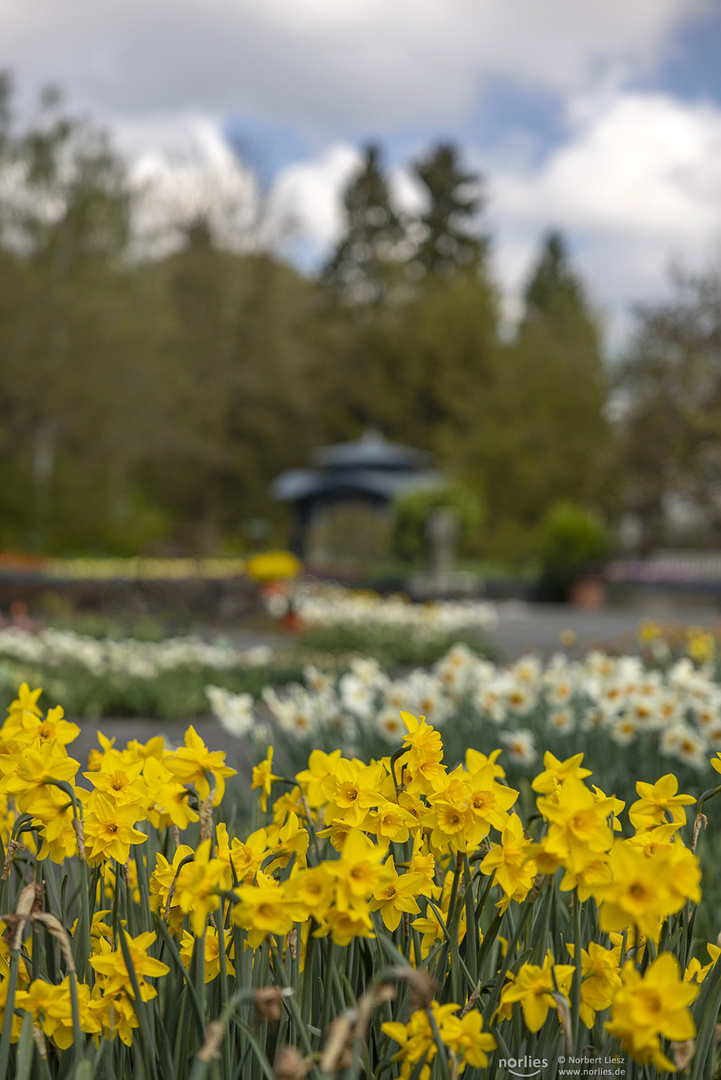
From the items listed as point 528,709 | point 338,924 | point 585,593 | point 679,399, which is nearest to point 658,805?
point 338,924

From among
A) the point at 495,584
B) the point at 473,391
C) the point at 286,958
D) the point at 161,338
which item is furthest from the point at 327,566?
the point at 286,958

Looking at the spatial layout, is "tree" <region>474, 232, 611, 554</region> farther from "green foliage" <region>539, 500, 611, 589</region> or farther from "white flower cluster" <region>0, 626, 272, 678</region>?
"white flower cluster" <region>0, 626, 272, 678</region>

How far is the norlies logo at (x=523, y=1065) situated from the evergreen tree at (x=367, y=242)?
34.5 meters

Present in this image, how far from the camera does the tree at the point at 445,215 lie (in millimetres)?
34594

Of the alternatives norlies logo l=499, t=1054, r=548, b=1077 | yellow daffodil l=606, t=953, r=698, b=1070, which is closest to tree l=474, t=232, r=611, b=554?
norlies logo l=499, t=1054, r=548, b=1077

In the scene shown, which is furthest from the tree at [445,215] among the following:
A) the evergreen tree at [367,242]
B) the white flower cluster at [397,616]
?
the white flower cluster at [397,616]

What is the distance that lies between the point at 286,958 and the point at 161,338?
25.4m

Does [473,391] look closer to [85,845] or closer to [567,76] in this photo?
[567,76]

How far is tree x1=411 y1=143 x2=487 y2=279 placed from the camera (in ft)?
113

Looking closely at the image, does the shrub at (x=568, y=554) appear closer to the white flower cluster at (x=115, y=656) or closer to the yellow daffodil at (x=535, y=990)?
the white flower cluster at (x=115, y=656)

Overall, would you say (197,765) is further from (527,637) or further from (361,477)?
(361,477)

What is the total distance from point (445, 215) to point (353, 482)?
15119mm

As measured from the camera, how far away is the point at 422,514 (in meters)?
20.6

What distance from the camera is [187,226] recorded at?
29594 millimetres
